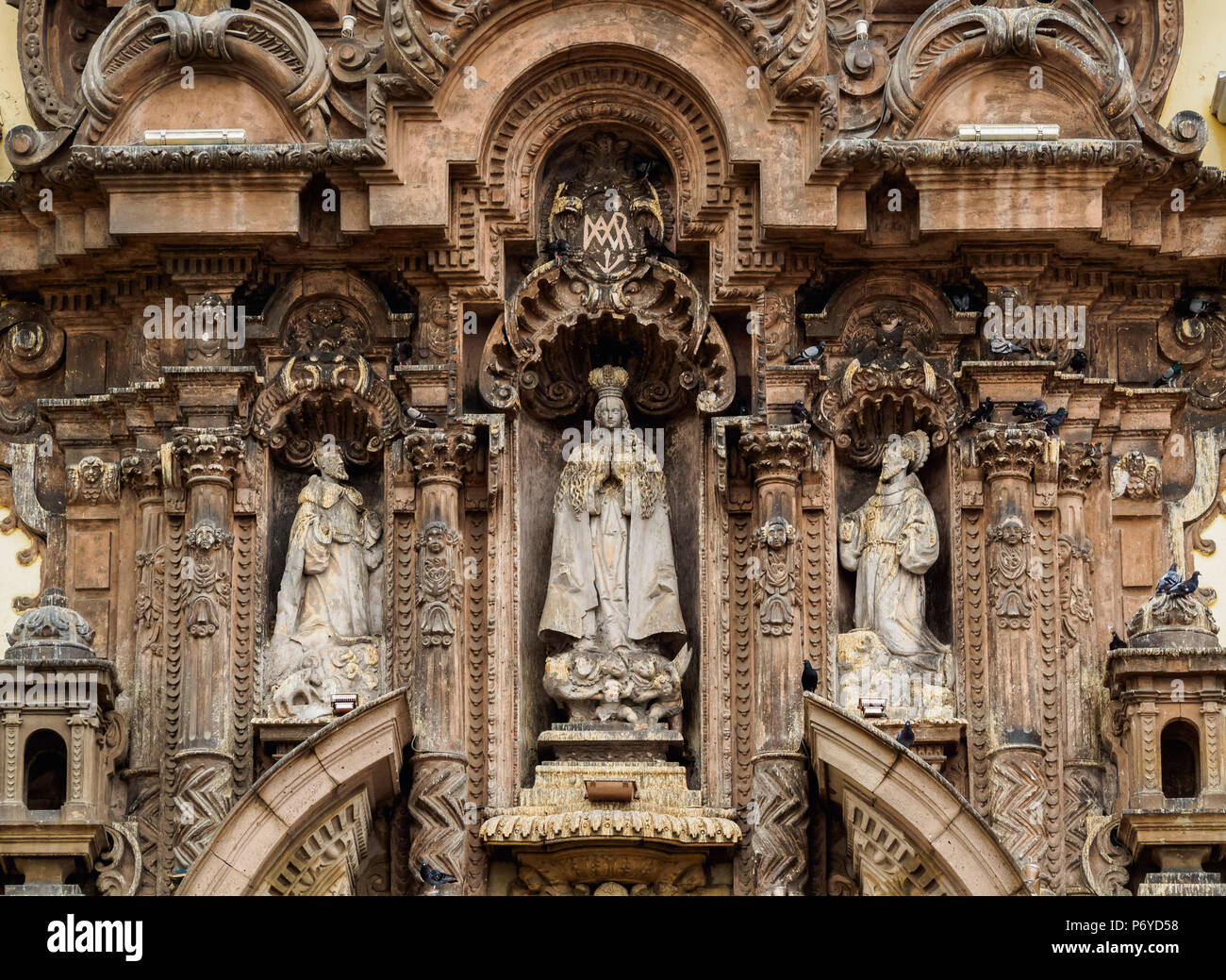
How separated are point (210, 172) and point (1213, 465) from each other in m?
7.49

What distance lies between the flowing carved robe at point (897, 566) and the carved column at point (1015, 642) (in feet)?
1.60

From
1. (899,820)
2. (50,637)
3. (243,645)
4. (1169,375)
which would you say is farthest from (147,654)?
(1169,375)

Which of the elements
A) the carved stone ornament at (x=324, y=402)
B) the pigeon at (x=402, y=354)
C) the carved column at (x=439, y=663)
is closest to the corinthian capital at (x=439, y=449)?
the carved column at (x=439, y=663)

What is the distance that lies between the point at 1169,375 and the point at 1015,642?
2.49 m

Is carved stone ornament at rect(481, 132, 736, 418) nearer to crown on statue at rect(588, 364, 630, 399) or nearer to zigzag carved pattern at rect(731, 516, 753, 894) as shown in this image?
crown on statue at rect(588, 364, 630, 399)

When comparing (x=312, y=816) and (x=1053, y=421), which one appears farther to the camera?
(x=1053, y=421)

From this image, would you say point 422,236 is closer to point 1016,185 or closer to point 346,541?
point 346,541

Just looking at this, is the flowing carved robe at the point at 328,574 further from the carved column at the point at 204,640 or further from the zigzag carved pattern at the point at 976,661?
the zigzag carved pattern at the point at 976,661

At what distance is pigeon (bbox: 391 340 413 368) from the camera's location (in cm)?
2709

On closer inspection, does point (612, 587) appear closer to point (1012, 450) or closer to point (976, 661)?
point (976, 661)

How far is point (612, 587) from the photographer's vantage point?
88.4 feet

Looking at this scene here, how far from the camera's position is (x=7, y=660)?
2569 cm

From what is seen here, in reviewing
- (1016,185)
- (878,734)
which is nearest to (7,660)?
(878,734)
